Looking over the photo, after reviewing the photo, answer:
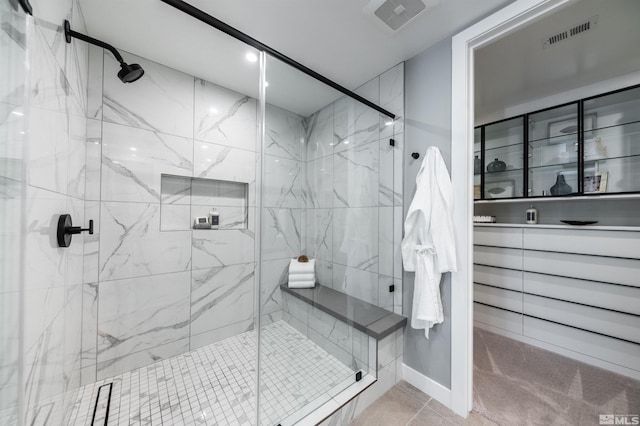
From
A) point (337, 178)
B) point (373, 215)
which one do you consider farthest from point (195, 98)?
point (373, 215)

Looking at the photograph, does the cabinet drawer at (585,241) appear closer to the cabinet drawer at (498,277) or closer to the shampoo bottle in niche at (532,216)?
the shampoo bottle in niche at (532,216)

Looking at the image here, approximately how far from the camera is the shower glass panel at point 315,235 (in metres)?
1.26

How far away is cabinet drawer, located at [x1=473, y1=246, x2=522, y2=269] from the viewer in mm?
2273

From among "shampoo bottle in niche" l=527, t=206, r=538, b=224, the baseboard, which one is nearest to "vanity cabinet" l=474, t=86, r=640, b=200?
"shampoo bottle in niche" l=527, t=206, r=538, b=224

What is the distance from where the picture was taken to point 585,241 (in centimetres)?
189

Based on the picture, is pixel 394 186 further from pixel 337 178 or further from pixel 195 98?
pixel 195 98

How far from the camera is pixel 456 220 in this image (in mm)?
Result: 1434

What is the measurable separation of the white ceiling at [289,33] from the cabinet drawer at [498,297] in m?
2.41

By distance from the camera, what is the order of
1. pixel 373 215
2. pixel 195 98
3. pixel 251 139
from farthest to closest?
1. pixel 251 139
2. pixel 195 98
3. pixel 373 215

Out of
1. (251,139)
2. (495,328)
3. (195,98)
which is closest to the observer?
(195,98)

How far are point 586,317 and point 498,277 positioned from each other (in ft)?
2.08

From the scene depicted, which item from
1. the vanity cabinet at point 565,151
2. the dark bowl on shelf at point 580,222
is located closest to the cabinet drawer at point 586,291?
the dark bowl on shelf at point 580,222

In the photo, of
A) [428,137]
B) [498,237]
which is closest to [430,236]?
[428,137]

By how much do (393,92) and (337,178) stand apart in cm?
88
